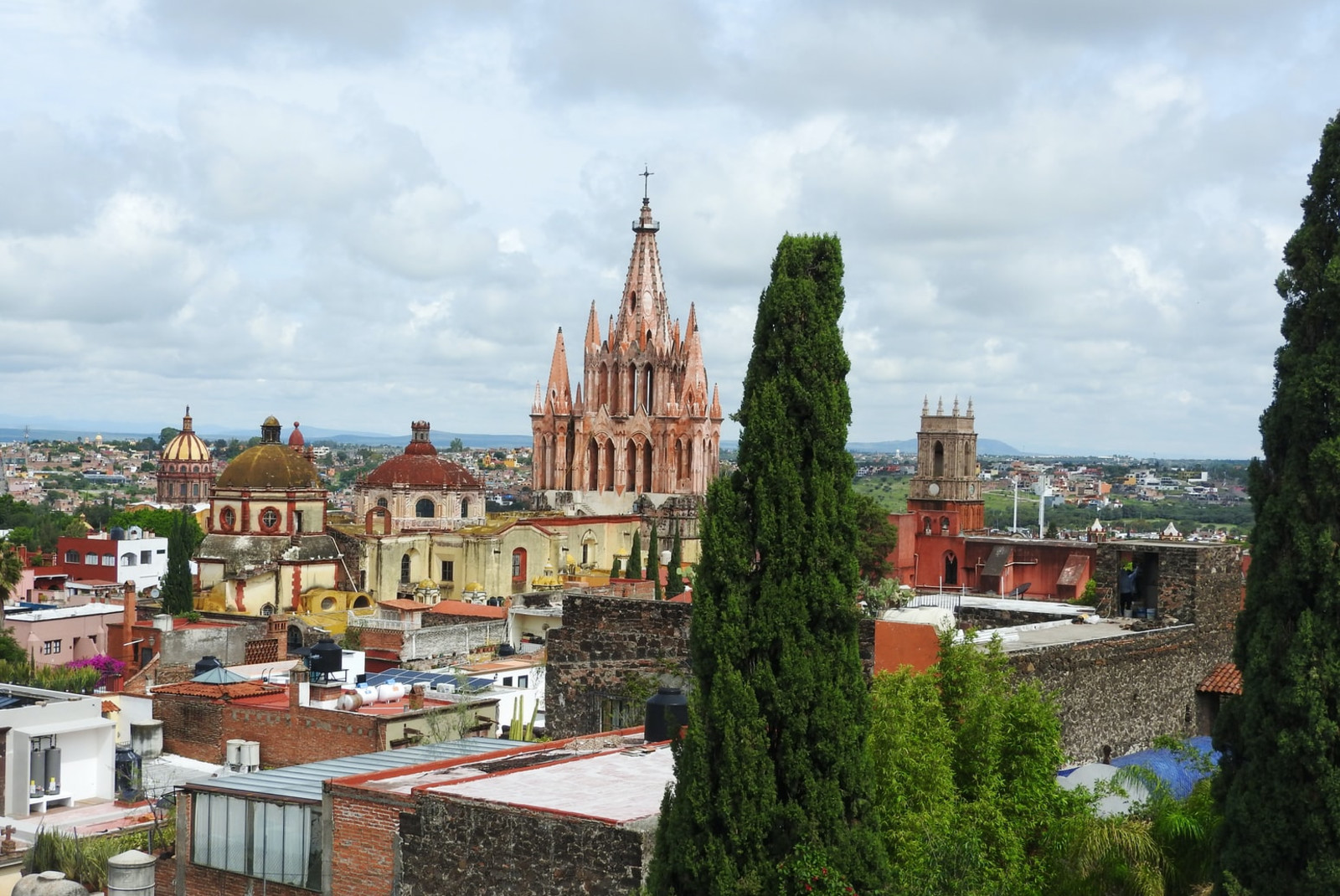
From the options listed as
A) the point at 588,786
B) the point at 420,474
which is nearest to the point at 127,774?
the point at 588,786


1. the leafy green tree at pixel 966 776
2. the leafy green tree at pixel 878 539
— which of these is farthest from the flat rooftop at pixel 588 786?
the leafy green tree at pixel 878 539

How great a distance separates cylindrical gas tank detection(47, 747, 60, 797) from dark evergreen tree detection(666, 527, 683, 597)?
25.6 metres

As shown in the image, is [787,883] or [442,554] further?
[442,554]

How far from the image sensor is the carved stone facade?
285ft

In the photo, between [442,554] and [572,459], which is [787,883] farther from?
[572,459]

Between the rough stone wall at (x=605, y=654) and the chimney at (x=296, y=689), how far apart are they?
23.3ft

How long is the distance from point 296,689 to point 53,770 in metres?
3.81

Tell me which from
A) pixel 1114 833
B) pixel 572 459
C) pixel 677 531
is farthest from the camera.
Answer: pixel 572 459

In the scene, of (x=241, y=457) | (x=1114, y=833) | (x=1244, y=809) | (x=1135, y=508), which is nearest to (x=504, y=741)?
(x=1114, y=833)

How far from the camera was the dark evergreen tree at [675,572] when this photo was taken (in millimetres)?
54662

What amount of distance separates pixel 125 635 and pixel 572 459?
38.8 m

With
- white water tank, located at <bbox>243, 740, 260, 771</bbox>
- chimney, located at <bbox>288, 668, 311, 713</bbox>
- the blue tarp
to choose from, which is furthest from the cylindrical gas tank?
the blue tarp

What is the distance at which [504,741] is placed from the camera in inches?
717

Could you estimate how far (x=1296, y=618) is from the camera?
1154cm
